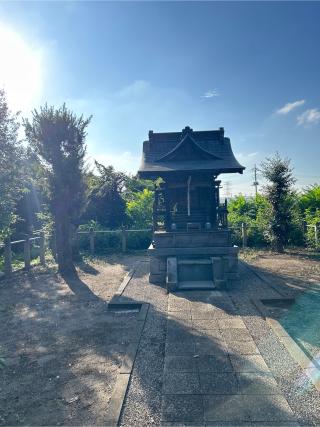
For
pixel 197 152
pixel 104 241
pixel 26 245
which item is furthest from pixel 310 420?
pixel 104 241

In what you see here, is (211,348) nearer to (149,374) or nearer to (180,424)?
(149,374)

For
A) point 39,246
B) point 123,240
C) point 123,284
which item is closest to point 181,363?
point 123,284

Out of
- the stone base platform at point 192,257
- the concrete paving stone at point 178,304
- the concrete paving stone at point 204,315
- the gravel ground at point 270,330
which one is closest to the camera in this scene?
the gravel ground at point 270,330

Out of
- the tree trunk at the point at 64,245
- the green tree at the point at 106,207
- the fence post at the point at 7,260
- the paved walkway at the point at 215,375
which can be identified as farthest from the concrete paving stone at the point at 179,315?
the green tree at the point at 106,207

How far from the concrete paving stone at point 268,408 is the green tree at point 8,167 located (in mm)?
10012

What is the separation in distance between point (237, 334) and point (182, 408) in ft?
8.10

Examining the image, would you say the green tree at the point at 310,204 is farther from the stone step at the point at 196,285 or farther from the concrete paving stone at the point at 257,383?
the concrete paving stone at the point at 257,383

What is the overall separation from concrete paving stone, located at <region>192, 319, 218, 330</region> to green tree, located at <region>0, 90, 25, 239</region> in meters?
8.14

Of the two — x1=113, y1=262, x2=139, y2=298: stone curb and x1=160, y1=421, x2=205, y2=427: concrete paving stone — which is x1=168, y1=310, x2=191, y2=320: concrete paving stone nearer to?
x1=113, y1=262, x2=139, y2=298: stone curb

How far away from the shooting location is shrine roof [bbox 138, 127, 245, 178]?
416 inches

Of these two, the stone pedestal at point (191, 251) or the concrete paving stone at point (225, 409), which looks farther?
the stone pedestal at point (191, 251)

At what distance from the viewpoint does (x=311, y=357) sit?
4707 mm

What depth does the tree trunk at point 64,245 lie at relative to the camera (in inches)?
454

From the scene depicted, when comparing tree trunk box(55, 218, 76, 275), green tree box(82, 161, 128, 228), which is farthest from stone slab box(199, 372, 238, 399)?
green tree box(82, 161, 128, 228)
